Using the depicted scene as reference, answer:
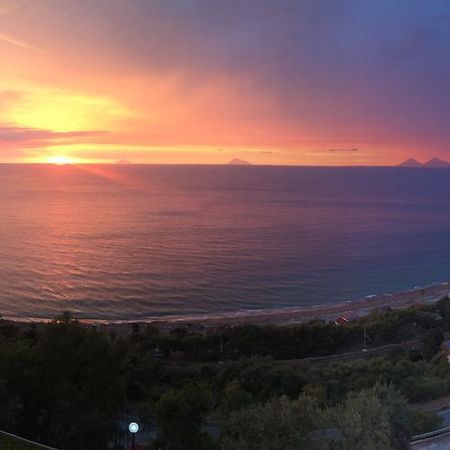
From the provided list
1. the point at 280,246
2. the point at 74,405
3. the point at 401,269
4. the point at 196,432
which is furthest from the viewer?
the point at 280,246

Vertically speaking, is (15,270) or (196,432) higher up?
(196,432)

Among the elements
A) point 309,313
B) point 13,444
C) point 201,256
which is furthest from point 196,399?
point 201,256

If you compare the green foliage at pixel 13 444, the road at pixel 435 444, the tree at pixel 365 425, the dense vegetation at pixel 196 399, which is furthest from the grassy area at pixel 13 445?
the road at pixel 435 444

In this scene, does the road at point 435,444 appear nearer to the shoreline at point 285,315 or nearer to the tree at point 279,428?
the tree at point 279,428

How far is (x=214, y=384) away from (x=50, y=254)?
30.9 m

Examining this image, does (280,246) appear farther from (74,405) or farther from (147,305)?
(74,405)

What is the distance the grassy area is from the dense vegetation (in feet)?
5.87

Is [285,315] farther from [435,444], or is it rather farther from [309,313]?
[435,444]

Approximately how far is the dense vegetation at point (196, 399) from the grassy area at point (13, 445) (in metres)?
1.79

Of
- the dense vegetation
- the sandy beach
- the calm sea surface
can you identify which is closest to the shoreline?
the sandy beach

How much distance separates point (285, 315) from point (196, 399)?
19133 mm

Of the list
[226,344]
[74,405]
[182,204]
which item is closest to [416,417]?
[74,405]

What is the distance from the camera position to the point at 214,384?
14.4 meters

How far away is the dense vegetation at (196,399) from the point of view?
7.33 meters
